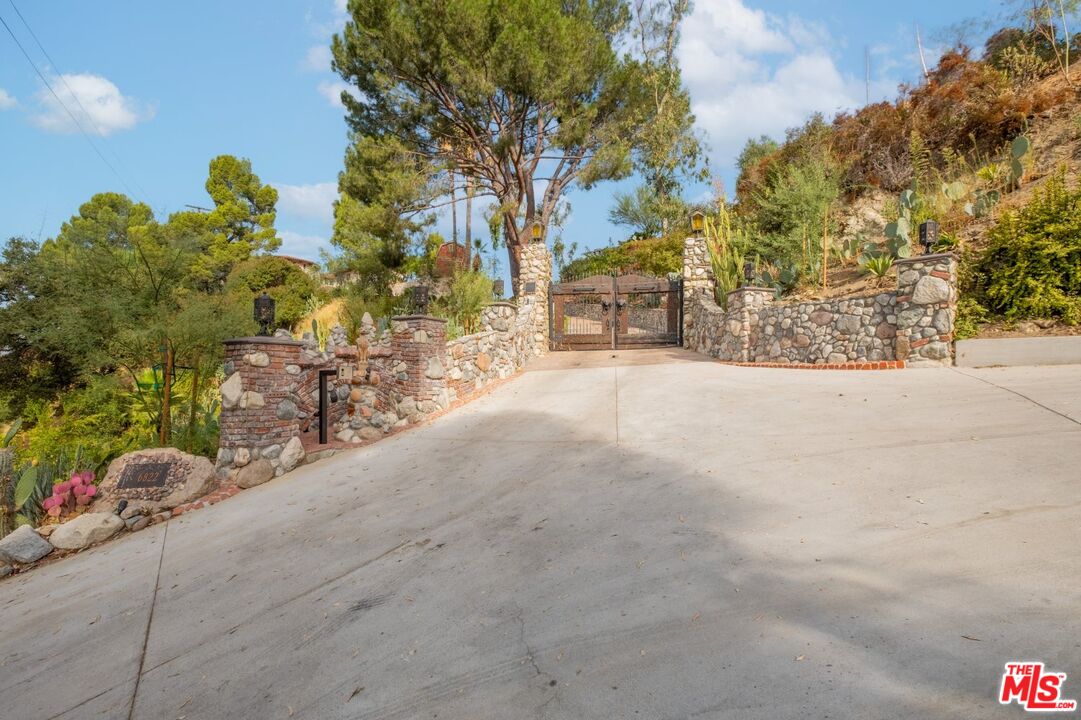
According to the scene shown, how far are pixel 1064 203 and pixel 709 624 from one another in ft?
29.3

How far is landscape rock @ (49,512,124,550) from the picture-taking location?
5518 mm

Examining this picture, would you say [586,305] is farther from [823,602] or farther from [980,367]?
[823,602]

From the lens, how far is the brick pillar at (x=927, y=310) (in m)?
7.88

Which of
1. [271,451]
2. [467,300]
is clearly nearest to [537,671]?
[271,451]

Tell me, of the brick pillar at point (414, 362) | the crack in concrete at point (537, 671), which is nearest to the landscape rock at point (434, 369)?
the brick pillar at point (414, 362)

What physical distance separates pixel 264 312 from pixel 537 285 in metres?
8.42

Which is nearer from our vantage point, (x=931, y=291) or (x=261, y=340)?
(x=261, y=340)

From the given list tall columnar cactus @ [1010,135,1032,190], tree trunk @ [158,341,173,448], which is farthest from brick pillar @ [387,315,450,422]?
tall columnar cactus @ [1010,135,1032,190]

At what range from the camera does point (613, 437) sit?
6.12m

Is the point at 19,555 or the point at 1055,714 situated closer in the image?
the point at 1055,714

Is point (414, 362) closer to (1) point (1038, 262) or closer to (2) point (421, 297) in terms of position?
(2) point (421, 297)

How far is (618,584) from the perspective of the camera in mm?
3107

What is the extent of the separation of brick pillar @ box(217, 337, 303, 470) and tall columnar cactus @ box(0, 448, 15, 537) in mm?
2288

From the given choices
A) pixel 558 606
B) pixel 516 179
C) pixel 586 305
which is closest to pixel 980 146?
pixel 586 305
